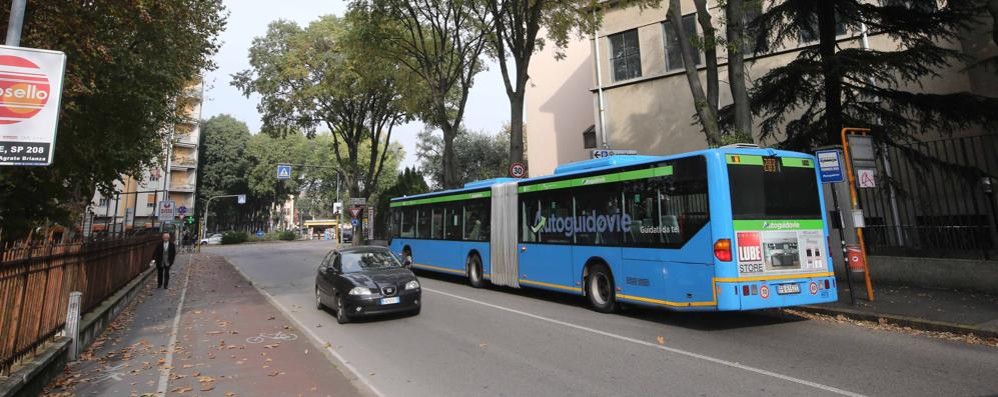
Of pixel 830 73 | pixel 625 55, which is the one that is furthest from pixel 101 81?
pixel 625 55

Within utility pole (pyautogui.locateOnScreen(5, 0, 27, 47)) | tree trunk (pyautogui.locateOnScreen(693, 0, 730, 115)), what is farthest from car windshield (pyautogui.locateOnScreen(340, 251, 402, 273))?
tree trunk (pyautogui.locateOnScreen(693, 0, 730, 115))

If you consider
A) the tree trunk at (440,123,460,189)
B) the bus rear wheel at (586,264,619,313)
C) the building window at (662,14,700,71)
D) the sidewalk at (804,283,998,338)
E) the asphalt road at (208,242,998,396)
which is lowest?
the asphalt road at (208,242,998,396)

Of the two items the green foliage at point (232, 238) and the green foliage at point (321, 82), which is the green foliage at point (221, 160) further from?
the green foliage at point (321, 82)

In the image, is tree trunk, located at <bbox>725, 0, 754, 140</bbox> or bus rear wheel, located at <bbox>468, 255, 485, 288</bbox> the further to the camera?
bus rear wheel, located at <bbox>468, 255, 485, 288</bbox>

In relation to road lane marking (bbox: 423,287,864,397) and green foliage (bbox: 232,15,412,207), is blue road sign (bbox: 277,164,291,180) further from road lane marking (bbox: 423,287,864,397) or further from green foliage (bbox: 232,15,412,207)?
road lane marking (bbox: 423,287,864,397)

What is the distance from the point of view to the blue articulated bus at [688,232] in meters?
7.86

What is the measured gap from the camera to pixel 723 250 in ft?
25.4

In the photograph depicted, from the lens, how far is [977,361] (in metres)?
6.01

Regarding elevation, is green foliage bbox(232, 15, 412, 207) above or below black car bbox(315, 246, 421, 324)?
above

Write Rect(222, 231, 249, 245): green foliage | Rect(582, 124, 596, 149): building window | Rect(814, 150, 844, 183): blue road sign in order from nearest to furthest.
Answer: Rect(814, 150, 844, 183): blue road sign
Rect(582, 124, 596, 149): building window
Rect(222, 231, 249, 245): green foliage

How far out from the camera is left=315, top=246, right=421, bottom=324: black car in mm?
9227

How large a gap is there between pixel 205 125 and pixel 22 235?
205 feet

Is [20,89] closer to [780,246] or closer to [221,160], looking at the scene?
[780,246]

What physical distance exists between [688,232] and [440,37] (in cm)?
1671
